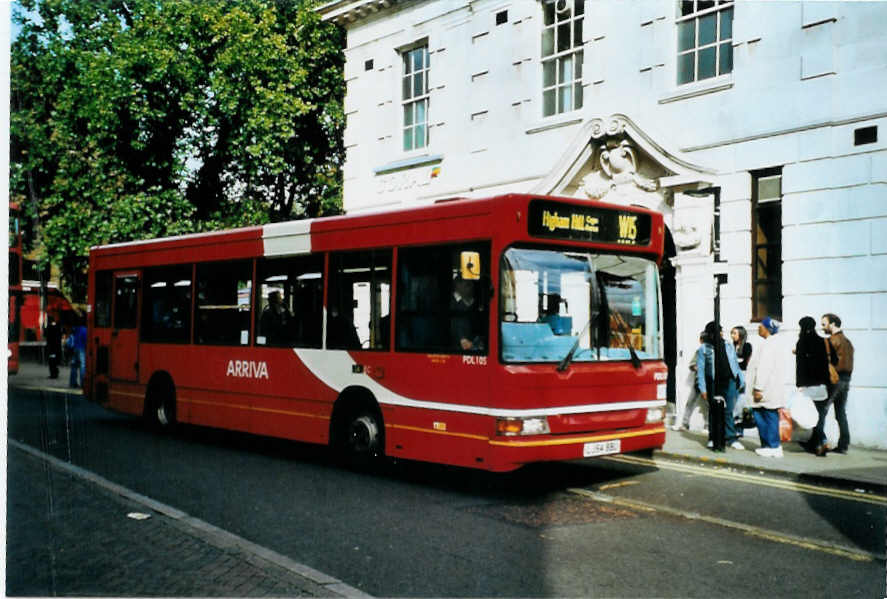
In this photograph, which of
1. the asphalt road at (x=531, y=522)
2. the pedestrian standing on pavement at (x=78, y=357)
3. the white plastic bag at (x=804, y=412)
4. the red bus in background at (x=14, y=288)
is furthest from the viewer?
the pedestrian standing on pavement at (x=78, y=357)

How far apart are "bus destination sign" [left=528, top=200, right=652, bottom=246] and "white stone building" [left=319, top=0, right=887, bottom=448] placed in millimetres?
3413

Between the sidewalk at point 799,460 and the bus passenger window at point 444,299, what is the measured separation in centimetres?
383

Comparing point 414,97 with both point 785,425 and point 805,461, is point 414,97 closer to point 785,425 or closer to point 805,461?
point 785,425

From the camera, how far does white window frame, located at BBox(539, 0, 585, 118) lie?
16.5 m

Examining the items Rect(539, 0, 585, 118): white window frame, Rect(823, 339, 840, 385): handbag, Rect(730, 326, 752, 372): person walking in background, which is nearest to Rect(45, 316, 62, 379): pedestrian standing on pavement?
Rect(539, 0, 585, 118): white window frame

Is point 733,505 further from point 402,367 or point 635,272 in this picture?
point 402,367

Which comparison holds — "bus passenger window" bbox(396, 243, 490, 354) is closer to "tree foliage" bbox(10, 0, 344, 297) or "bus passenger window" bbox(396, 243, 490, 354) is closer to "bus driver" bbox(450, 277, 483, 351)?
"bus driver" bbox(450, 277, 483, 351)

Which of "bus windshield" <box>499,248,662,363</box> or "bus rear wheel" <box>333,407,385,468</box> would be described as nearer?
"bus windshield" <box>499,248,662,363</box>

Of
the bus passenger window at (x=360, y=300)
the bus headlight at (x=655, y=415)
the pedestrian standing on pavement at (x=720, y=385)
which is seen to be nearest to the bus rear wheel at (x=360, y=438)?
the bus passenger window at (x=360, y=300)

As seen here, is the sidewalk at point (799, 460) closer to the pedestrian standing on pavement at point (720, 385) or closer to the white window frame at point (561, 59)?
the pedestrian standing on pavement at point (720, 385)

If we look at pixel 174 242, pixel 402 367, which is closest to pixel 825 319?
pixel 402 367

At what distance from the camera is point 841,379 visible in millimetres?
11797

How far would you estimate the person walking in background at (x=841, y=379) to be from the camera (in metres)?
11.7

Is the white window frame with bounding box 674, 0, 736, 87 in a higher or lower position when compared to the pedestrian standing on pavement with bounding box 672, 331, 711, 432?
higher
